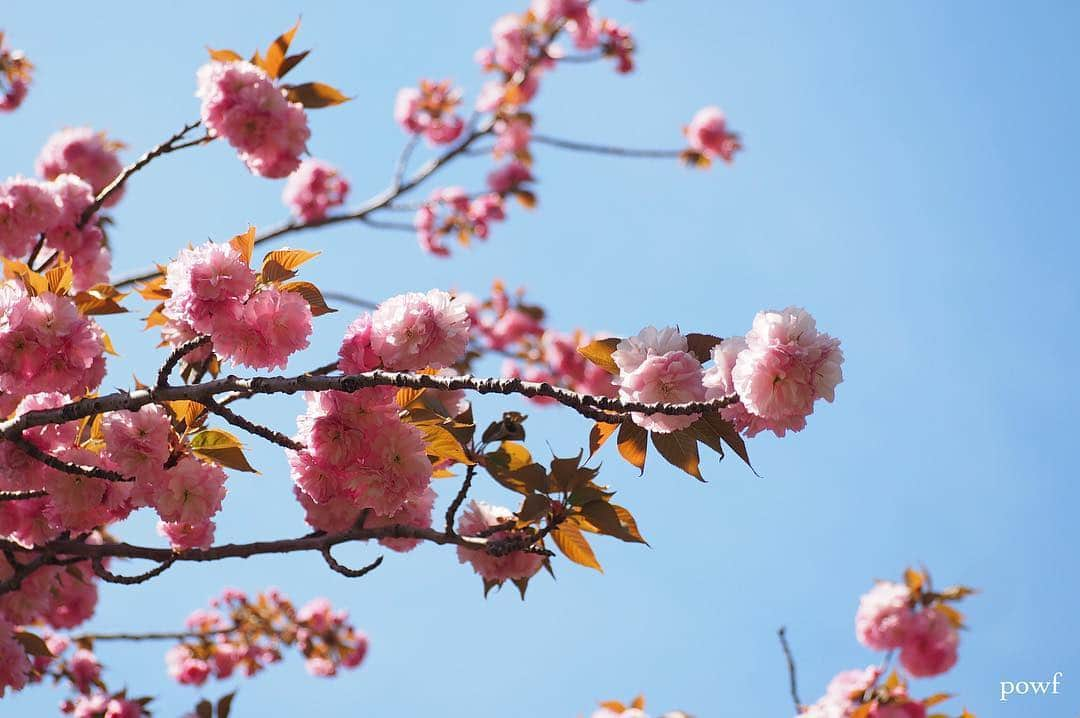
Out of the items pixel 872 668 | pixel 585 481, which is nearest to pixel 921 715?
pixel 872 668

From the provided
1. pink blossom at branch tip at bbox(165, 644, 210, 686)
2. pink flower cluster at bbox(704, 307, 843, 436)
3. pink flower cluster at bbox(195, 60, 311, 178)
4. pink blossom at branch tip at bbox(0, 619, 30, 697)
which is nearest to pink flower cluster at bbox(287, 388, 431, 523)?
pink flower cluster at bbox(704, 307, 843, 436)

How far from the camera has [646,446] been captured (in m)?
1.98

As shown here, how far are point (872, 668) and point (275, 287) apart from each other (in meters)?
3.04

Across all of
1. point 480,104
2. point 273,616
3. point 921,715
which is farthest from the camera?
point 480,104

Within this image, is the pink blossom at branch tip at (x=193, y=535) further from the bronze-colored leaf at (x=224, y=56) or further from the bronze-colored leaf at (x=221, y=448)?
the bronze-colored leaf at (x=224, y=56)

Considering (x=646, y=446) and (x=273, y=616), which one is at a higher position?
(x=273, y=616)

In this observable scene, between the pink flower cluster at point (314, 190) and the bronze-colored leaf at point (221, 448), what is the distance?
544 cm

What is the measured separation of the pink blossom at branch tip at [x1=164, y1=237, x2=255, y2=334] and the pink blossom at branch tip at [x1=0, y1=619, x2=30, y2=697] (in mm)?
1565

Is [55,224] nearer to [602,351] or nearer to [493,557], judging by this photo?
[493,557]

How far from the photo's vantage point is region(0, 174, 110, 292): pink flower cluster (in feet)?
10.9

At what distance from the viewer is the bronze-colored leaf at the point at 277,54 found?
345cm

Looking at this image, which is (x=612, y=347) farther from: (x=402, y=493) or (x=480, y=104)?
(x=480, y=104)

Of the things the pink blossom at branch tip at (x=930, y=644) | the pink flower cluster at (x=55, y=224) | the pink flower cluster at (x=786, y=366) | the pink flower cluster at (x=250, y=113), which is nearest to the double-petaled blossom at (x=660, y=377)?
the pink flower cluster at (x=786, y=366)

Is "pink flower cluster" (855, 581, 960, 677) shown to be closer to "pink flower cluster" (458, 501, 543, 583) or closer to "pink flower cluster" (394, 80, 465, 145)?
"pink flower cluster" (458, 501, 543, 583)
